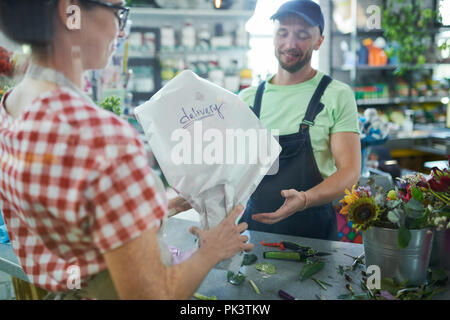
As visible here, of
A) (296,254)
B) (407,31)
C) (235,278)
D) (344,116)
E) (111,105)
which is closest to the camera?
(235,278)

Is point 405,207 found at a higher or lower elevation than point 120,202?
lower

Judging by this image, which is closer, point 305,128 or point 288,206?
point 288,206

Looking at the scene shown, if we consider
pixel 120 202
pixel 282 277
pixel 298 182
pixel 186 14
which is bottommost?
pixel 282 277

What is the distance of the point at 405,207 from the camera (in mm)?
992

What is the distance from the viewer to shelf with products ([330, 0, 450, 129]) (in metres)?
5.20

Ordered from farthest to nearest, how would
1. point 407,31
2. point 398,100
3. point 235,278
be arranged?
point 398,100
point 407,31
point 235,278

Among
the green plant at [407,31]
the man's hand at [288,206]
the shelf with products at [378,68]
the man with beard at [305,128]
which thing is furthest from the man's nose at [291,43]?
the shelf with products at [378,68]

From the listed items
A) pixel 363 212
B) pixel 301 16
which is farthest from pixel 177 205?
pixel 301 16

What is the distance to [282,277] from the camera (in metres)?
1.11

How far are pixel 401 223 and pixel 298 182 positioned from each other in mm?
705

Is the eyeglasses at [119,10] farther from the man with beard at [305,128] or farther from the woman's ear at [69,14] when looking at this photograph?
the man with beard at [305,128]

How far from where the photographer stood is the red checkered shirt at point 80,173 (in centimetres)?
61

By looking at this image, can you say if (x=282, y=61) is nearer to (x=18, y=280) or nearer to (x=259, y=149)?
(x=259, y=149)

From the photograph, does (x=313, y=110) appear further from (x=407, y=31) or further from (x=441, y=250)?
(x=407, y=31)
